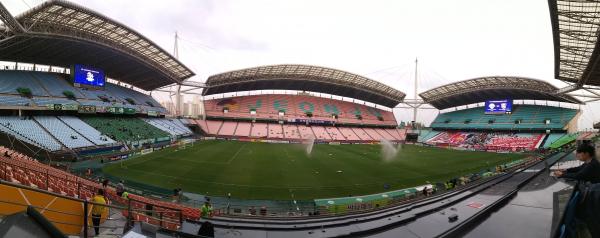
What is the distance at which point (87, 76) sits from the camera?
1708 inches

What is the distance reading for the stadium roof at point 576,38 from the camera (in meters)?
20.6

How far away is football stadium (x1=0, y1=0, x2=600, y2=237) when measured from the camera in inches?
196

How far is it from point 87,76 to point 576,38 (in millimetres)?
60019

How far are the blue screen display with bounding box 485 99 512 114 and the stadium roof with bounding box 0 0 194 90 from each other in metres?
66.6

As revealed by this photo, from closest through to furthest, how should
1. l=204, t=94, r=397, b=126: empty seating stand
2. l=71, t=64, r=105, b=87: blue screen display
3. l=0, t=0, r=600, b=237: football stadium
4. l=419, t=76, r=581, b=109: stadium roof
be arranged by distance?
l=0, t=0, r=600, b=237: football stadium, l=71, t=64, r=105, b=87: blue screen display, l=419, t=76, r=581, b=109: stadium roof, l=204, t=94, r=397, b=126: empty seating stand

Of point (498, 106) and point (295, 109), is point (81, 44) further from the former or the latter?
point (498, 106)

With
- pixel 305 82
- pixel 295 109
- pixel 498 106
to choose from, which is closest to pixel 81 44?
pixel 305 82

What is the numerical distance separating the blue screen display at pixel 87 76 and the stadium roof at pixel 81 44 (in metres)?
0.92

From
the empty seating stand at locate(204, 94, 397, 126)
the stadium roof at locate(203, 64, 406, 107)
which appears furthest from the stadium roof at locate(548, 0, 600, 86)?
the empty seating stand at locate(204, 94, 397, 126)

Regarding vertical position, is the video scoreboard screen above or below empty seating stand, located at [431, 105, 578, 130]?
above

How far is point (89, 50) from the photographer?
38.2 m

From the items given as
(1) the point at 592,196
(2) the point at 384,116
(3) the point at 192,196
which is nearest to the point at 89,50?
(3) the point at 192,196

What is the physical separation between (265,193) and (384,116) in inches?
2825

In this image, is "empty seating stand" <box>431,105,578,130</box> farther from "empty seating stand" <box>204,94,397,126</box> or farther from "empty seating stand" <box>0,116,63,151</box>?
"empty seating stand" <box>0,116,63,151</box>
